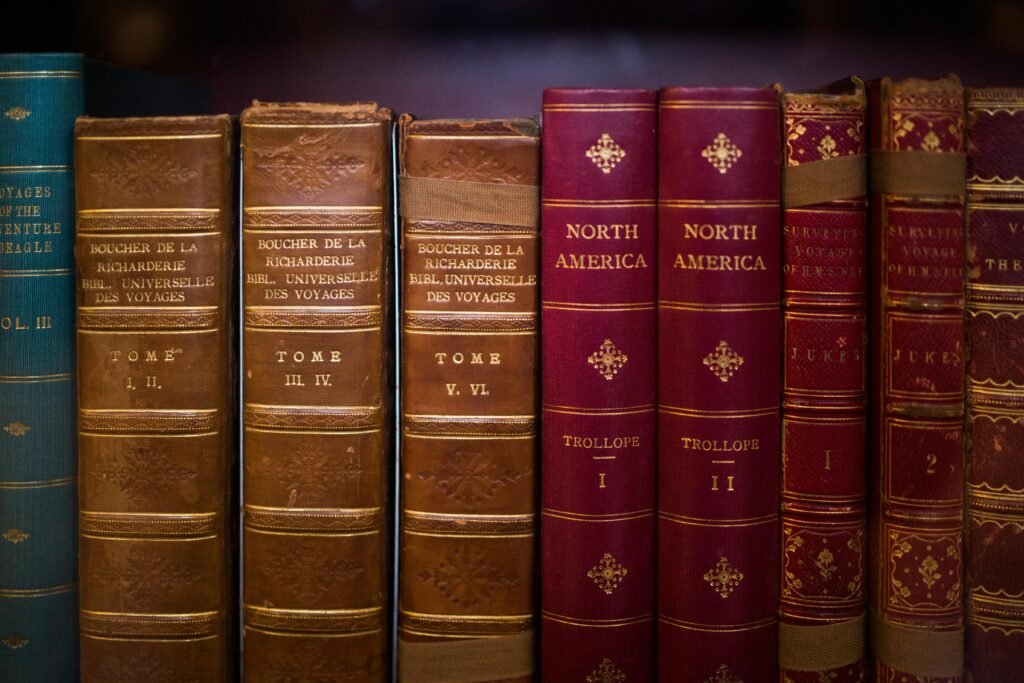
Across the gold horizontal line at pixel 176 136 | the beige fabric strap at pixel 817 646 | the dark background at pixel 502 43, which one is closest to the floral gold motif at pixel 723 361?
the beige fabric strap at pixel 817 646

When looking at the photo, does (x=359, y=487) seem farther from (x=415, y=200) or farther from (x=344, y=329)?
(x=415, y=200)

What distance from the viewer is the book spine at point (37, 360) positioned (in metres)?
1.01

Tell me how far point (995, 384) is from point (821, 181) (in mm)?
278

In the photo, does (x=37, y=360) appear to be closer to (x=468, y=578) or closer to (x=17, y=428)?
(x=17, y=428)

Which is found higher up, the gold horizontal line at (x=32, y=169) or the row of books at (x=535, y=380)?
the gold horizontal line at (x=32, y=169)

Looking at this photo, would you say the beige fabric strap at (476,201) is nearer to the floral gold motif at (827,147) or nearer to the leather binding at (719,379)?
the leather binding at (719,379)

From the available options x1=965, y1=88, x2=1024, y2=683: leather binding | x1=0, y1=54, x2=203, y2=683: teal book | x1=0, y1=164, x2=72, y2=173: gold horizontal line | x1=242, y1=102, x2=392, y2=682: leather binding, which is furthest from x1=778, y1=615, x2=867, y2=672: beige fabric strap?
x1=0, y1=164, x2=72, y2=173: gold horizontal line

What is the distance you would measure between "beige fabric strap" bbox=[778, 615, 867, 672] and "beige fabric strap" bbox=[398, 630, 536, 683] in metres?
0.28

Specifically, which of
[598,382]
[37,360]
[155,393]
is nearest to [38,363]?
[37,360]

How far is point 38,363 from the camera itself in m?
1.02

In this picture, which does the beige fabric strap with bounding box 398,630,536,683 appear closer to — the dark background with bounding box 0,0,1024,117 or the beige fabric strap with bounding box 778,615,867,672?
the beige fabric strap with bounding box 778,615,867,672

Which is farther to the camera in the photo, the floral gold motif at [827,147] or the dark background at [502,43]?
the dark background at [502,43]

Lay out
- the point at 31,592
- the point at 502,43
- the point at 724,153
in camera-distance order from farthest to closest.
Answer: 1. the point at 502,43
2. the point at 31,592
3. the point at 724,153

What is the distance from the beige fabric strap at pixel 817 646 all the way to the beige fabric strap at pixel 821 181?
0.45 meters
